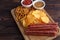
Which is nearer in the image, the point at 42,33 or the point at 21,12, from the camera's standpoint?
the point at 42,33

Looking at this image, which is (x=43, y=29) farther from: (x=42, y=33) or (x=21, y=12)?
(x=21, y=12)

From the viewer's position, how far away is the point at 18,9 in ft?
4.20

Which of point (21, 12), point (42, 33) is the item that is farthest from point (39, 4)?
point (42, 33)

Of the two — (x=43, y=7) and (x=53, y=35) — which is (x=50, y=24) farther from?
(x=43, y=7)

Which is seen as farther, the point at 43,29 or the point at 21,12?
the point at 21,12

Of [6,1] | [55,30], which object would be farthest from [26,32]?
[6,1]

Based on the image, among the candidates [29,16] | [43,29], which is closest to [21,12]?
[29,16]

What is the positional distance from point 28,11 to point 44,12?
A: 98 mm

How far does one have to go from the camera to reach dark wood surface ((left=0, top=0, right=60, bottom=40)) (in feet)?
3.96

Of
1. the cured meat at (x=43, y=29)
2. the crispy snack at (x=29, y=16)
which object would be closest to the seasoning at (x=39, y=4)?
the crispy snack at (x=29, y=16)

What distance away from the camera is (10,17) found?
130 cm

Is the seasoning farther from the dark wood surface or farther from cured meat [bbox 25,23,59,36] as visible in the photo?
cured meat [bbox 25,23,59,36]

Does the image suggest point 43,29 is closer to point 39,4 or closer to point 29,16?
point 29,16

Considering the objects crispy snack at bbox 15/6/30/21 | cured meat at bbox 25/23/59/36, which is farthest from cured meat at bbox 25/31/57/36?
crispy snack at bbox 15/6/30/21
